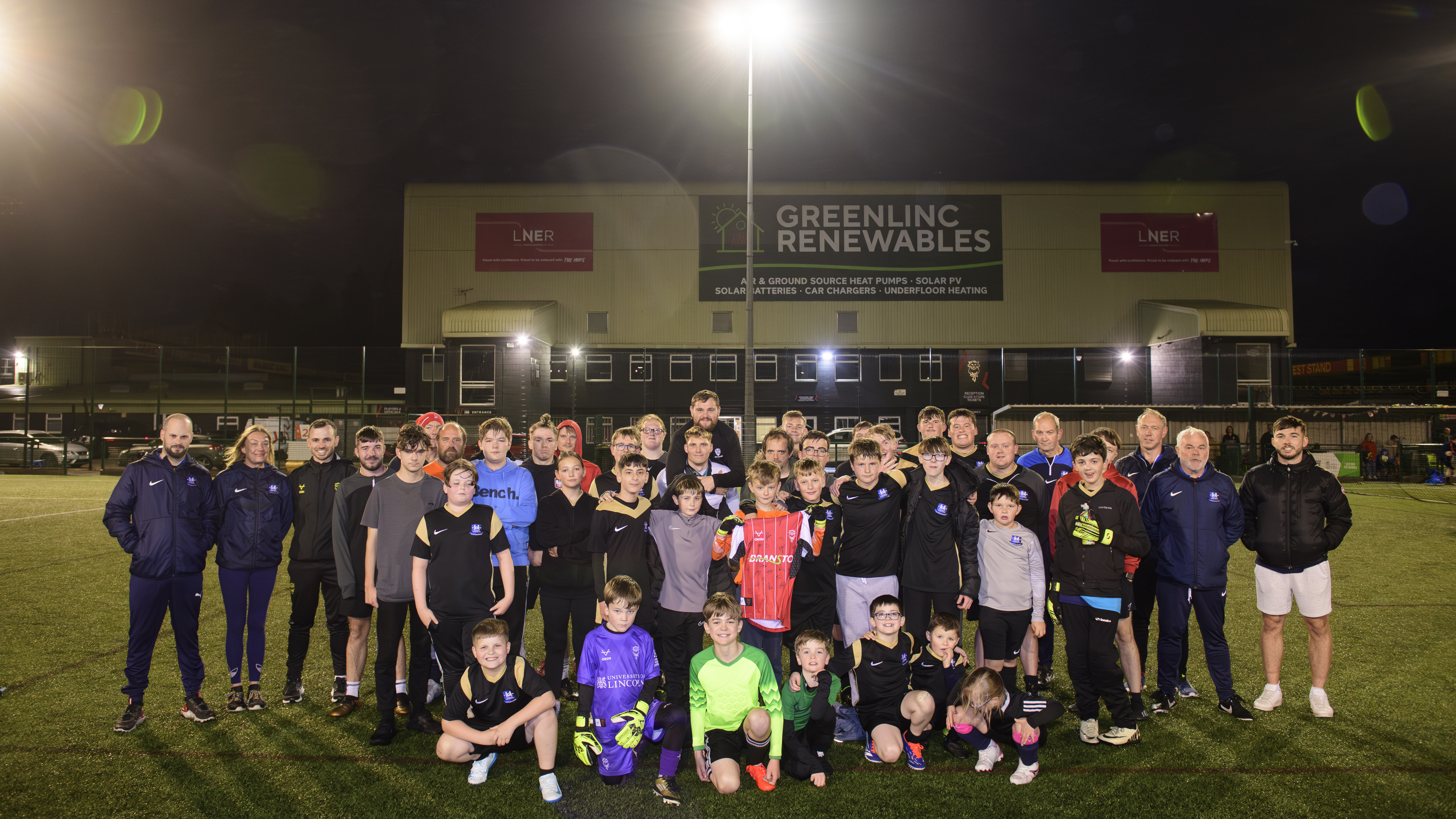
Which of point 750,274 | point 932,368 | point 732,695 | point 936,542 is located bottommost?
point 732,695

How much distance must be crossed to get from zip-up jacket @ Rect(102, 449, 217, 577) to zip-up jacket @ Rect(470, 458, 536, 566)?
5.31 ft

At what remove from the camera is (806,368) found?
82.0 feet

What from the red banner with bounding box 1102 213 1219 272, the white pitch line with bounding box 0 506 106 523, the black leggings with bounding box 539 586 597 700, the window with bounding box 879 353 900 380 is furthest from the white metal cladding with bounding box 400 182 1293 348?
the black leggings with bounding box 539 586 597 700

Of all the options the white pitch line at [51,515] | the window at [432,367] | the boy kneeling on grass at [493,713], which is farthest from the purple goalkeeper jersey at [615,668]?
the window at [432,367]

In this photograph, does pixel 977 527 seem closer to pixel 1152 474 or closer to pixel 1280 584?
pixel 1152 474

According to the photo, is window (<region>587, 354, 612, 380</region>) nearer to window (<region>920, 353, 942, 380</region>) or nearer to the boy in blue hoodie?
window (<region>920, 353, 942, 380</region>)

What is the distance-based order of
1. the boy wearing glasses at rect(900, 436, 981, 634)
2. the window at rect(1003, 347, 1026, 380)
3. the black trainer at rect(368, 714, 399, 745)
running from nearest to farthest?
the black trainer at rect(368, 714, 399, 745)
the boy wearing glasses at rect(900, 436, 981, 634)
the window at rect(1003, 347, 1026, 380)

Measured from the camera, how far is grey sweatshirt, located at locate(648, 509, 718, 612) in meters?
4.13

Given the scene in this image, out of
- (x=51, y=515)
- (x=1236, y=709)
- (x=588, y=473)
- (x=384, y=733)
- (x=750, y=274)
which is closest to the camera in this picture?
(x=384, y=733)

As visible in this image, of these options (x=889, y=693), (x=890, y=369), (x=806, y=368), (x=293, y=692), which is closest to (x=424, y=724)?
(x=293, y=692)

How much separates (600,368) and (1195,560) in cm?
2224

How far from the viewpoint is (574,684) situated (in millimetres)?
4805

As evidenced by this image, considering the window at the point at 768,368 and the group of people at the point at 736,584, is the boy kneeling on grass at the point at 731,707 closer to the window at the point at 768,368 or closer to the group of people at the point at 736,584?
the group of people at the point at 736,584

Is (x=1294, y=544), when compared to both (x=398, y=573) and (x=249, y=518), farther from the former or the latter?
(x=249, y=518)
